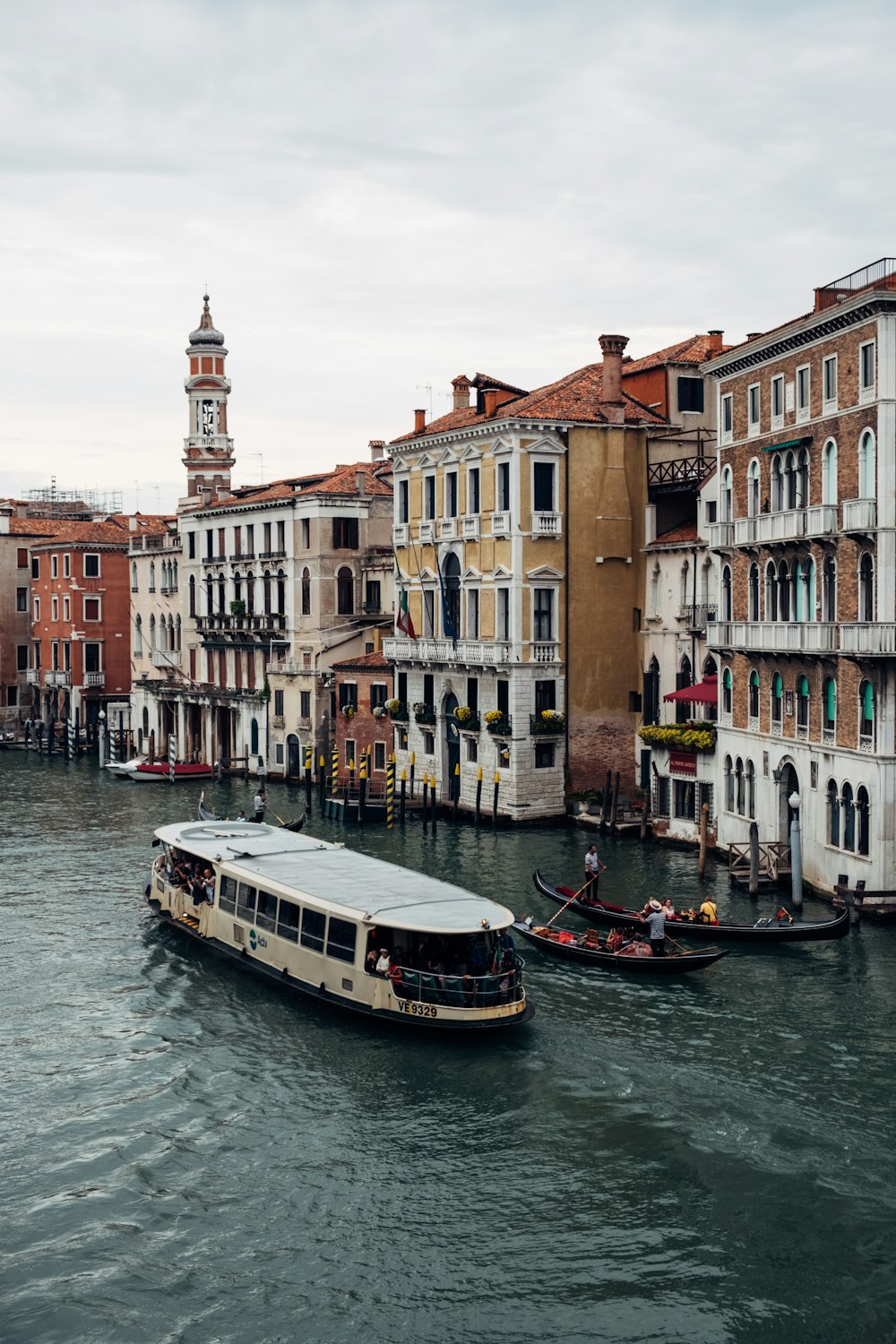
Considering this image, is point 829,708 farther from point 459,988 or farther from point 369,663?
point 369,663

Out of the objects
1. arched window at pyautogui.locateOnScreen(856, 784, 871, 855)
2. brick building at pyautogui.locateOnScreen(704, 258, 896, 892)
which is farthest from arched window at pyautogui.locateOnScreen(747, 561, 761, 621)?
arched window at pyautogui.locateOnScreen(856, 784, 871, 855)

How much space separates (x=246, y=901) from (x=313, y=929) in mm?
2950

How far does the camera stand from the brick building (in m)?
29.9

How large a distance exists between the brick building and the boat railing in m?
9.79

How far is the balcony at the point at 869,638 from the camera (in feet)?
96.9

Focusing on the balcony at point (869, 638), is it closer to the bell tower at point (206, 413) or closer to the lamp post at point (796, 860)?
the lamp post at point (796, 860)

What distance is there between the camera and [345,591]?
60156 millimetres

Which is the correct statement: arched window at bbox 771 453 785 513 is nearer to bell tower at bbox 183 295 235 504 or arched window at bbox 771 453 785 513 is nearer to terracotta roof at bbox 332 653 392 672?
terracotta roof at bbox 332 653 392 672

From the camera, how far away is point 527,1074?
22344 millimetres

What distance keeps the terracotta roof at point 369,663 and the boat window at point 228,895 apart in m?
24.6

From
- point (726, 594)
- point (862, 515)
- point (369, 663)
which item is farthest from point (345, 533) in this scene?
point (862, 515)

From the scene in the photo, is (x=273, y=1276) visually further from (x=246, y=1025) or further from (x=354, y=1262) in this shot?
(x=246, y=1025)

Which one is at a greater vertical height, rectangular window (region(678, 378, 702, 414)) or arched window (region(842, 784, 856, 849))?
rectangular window (region(678, 378, 702, 414))

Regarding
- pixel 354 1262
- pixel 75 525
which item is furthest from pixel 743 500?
pixel 75 525
